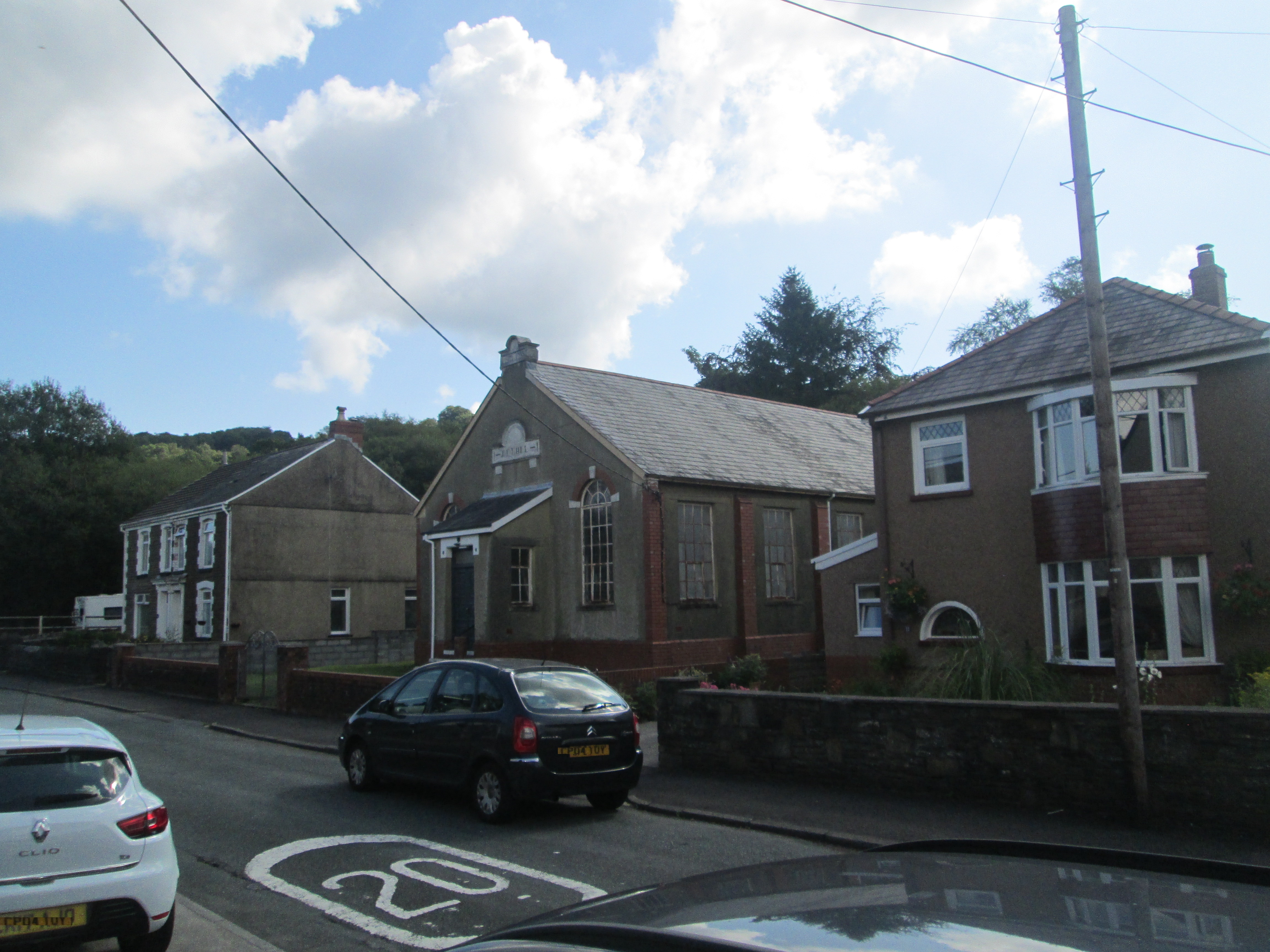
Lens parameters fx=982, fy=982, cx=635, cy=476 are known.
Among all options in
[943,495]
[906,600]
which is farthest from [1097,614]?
[943,495]

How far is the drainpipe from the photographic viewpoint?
2530 centimetres

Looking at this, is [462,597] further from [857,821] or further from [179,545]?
[179,545]

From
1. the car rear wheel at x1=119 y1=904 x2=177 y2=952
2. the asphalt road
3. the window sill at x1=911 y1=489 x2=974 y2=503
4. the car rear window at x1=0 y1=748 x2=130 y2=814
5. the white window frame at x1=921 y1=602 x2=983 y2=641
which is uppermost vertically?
the window sill at x1=911 y1=489 x2=974 y2=503

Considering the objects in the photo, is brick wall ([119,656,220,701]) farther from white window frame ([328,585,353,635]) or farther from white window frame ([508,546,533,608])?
white window frame ([328,585,353,635])

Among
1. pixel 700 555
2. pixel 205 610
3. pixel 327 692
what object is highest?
pixel 700 555

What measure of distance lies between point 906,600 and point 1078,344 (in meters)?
5.35

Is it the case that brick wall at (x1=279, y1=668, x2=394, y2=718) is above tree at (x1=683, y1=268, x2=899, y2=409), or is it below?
below

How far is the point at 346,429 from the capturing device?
4169 centimetres

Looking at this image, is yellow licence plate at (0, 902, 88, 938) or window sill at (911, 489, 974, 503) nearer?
yellow licence plate at (0, 902, 88, 938)

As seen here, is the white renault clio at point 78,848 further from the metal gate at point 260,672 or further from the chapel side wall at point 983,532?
the metal gate at point 260,672

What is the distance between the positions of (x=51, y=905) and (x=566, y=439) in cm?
1902

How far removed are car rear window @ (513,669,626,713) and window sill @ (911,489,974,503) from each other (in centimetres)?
912

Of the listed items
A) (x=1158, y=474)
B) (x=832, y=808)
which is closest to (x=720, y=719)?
(x=832, y=808)

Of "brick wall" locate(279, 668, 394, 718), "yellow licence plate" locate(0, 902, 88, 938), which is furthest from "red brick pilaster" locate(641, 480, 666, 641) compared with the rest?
"yellow licence plate" locate(0, 902, 88, 938)
